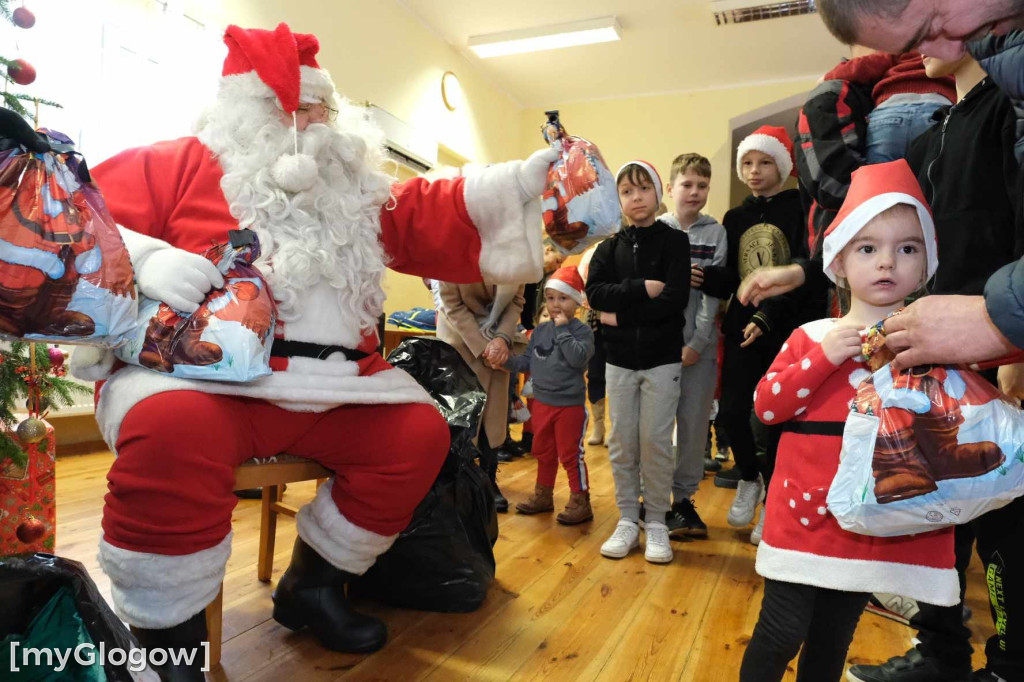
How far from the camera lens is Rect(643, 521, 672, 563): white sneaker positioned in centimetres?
199

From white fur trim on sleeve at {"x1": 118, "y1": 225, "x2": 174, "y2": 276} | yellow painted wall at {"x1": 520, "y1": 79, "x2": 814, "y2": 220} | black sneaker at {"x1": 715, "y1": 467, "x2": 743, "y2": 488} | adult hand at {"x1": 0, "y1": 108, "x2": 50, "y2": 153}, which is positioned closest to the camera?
adult hand at {"x1": 0, "y1": 108, "x2": 50, "y2": 153}

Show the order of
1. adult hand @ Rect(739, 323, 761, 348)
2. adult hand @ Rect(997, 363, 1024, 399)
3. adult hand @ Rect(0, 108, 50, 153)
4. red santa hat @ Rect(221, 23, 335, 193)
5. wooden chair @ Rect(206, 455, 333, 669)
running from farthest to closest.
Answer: adult hand @ Rect(739, 323, 761, 348) → red santa hat @ Rect(221, 23, 335, 193) → wooden chair @ Rect(206, 455, 333, 669) → adult hand @ Rect(997, 363, 1024, 399) → adult hand @ Rect(0, 108, 50, 153)

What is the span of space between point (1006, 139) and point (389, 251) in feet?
4.11

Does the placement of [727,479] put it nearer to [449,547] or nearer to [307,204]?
[449,547]

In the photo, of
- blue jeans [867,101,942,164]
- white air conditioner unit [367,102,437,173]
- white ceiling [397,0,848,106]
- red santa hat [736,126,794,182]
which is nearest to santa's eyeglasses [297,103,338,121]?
blue jeans [867,101,942,164]

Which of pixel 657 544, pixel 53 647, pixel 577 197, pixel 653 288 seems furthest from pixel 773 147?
pixel 53 647

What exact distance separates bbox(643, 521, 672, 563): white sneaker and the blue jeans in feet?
4.10

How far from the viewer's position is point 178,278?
106 cm

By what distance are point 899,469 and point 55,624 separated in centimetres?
111

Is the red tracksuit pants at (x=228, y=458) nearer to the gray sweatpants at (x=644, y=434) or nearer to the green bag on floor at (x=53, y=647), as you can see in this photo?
the green bag on floor at (x=53, y=647)

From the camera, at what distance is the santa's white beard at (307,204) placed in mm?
1288

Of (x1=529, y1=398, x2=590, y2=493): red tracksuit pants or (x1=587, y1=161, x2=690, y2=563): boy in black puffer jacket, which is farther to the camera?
(x1=529, y1=398, x2=590, y2=493): red tracksuit pants

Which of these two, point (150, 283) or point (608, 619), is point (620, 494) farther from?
point (150, 283)

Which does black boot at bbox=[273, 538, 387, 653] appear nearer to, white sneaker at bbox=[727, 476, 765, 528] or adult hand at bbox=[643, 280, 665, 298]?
adult hand at bbox=[643, 280, 665, 298]
